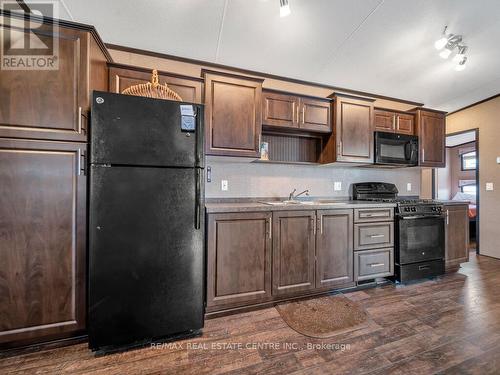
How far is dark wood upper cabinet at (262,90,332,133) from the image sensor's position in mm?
2443

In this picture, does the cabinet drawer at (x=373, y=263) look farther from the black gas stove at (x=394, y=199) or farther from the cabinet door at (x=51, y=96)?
the cabinet door at (x=51, y=96)

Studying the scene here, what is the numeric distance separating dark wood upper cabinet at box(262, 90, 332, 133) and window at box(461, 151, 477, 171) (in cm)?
634

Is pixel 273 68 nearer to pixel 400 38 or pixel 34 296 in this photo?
pixel 400 38

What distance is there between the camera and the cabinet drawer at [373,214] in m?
2.42

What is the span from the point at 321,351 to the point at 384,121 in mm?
2798

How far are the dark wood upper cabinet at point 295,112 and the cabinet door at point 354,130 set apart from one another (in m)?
0.15

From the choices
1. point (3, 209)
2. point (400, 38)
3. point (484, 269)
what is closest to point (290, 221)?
point (3, 209)

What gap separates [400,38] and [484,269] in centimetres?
325

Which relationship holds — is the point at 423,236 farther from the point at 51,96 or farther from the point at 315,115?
the point at 51,96

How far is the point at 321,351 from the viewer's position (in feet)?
5.04

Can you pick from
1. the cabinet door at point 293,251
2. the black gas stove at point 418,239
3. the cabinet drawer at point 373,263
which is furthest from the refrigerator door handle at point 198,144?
the black gas stove at point 418,239

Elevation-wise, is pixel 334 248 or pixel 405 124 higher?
pixel 405 124

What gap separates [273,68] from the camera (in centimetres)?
277

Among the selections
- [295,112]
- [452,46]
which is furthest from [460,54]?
[295,112]
